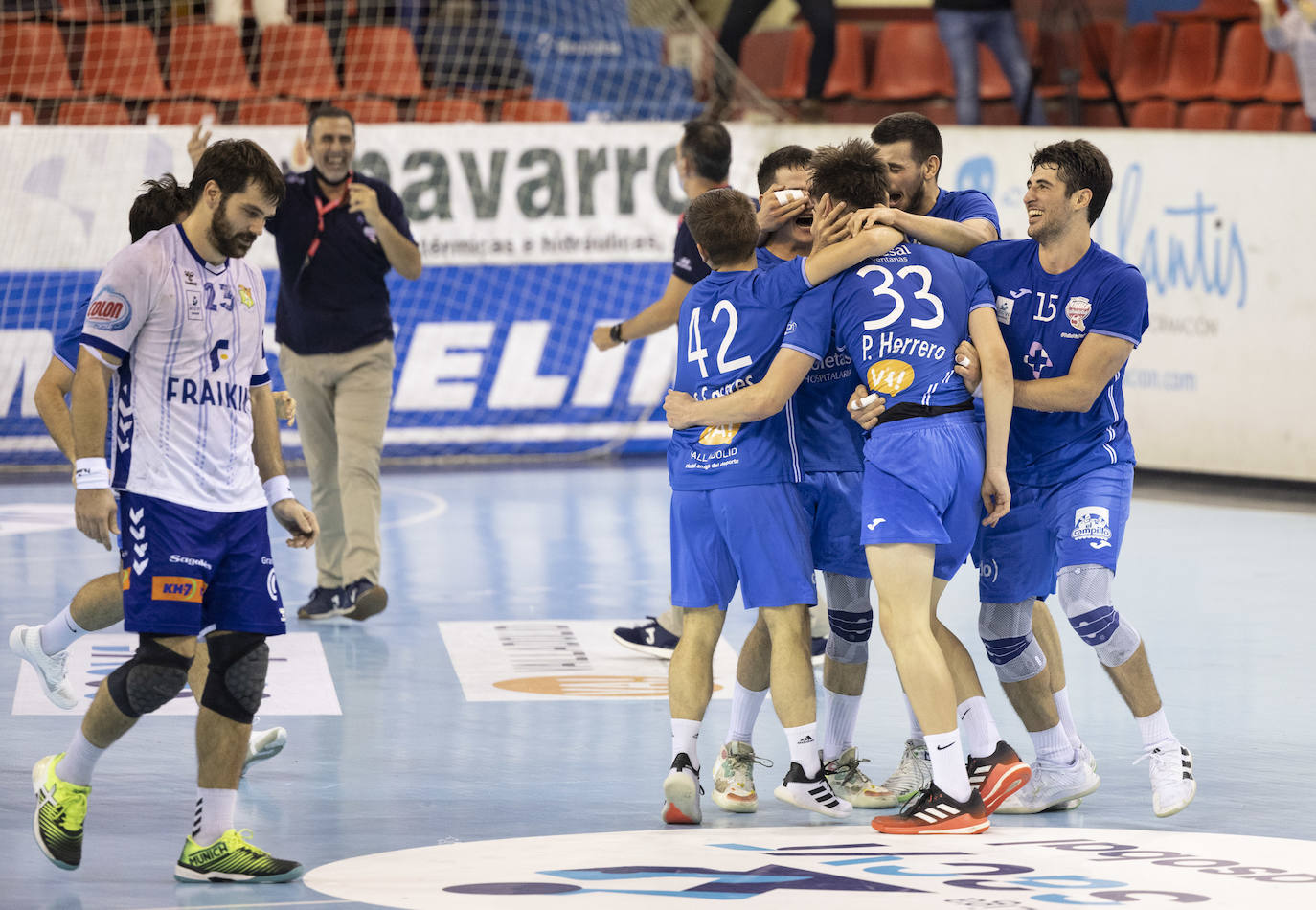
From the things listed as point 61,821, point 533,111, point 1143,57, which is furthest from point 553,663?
point 1143,57

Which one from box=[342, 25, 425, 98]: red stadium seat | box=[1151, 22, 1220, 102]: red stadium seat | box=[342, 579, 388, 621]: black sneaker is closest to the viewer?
box=[342, 579, 388, 621]: black sneaker

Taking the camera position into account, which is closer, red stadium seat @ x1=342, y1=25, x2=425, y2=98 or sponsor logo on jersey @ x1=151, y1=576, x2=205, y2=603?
sponsor logo on jersey @ x1=151, y1=576, x2=205, y2=603

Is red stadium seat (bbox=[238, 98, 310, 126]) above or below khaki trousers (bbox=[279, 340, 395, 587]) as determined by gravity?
above

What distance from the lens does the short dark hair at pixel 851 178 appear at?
239 inches

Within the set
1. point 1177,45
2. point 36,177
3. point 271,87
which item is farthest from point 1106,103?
point 36,177

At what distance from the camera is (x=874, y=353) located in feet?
19.7

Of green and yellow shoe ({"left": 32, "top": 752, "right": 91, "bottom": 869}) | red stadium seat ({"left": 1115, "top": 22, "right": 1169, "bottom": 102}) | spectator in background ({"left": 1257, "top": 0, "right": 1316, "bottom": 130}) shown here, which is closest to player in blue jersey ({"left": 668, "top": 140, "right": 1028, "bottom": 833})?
green and yellow shoe ({"left": 32, "top": 752, "right": 91, "bottom": 869})

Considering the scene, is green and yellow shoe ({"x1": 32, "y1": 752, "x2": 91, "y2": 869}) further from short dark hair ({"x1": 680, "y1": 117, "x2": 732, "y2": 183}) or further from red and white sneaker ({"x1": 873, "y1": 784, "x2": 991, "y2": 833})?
short dark hair ({"x1": 680, "y1": 117, "x2": 732, "y2": 183})

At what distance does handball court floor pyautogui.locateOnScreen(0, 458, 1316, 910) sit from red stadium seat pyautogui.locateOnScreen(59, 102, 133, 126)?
13.0ft

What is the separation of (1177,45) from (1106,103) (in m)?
0.98

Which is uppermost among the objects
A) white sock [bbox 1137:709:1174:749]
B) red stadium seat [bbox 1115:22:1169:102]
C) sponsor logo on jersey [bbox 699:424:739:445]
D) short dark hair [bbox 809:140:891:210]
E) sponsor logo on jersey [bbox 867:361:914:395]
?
red stadium seat [bbox 1115:22:1169:102]

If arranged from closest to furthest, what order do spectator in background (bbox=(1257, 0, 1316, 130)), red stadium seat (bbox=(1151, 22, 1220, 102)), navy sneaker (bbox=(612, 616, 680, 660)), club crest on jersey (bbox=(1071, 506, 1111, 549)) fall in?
1. club crest on jersey (bbox=(1071, 506, 1111, 549))
2. navy sneaker (bbox=(612, 616, 680, 660))
3. spectator in background (bbox=(1257, 0, 1316, 130))
4. red stadium seat (bbox=(1151, 22, 1220, 102))

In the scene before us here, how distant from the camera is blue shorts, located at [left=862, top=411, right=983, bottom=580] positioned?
5859 millimetres

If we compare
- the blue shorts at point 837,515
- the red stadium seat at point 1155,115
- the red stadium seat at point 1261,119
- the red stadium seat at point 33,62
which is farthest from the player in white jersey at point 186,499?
the red stadium seat at point 1155,115
